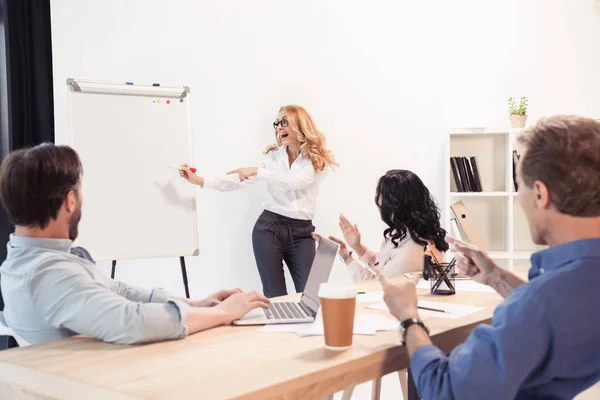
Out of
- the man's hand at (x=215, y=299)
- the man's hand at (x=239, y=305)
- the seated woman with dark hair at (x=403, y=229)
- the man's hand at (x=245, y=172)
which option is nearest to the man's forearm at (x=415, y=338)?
the man's hand at (x=239, y=305)

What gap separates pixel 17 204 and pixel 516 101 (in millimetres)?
3667

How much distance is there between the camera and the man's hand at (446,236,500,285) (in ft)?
5.79

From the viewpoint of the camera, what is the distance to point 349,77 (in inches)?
181

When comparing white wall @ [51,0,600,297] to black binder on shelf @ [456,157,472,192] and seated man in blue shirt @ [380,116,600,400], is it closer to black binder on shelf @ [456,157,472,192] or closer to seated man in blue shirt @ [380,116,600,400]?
black binder on shelf @ [456,157,472,192]

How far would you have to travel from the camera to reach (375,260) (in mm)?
2971

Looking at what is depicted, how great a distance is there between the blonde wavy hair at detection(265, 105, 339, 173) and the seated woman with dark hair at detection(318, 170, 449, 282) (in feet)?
4.33

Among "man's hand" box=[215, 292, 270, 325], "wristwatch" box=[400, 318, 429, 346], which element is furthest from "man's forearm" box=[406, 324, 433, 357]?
"man's hand" box=[215, 292, 270, 325]

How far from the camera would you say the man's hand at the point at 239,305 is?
1.71 metres

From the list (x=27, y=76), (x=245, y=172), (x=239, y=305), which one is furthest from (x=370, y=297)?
(x=27, y=76)

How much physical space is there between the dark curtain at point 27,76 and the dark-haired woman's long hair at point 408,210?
7.55 ft

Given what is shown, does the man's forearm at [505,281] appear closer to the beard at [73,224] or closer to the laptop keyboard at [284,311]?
the laptop keyboard at [284,311]

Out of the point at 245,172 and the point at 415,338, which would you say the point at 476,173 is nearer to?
the point at 245,172

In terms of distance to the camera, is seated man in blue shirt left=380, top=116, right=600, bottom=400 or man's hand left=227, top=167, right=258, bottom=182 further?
man's hand left=227, top=167, right=258, bottom=182

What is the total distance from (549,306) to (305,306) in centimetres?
88
